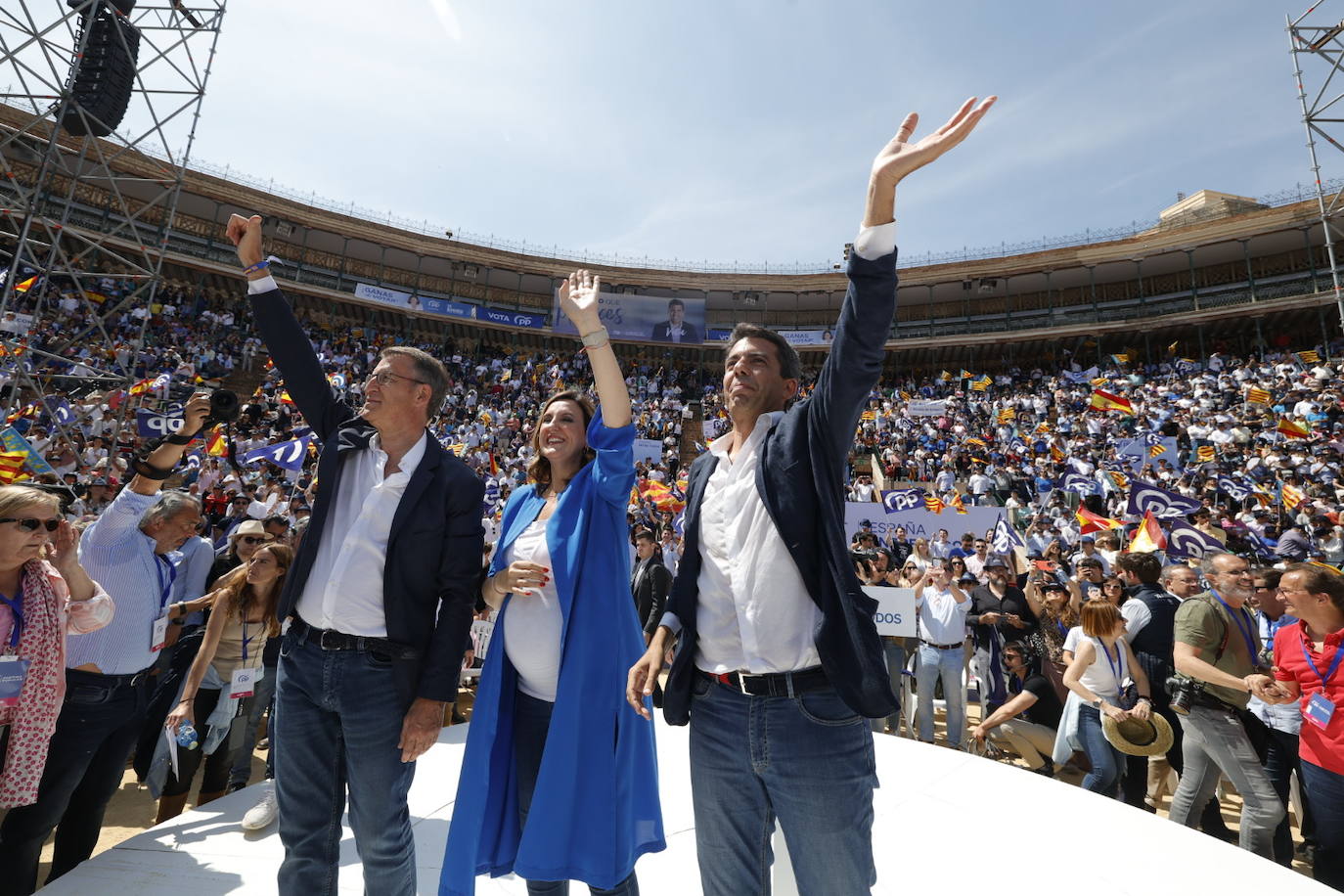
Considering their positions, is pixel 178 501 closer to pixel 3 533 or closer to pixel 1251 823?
pixel 3 533

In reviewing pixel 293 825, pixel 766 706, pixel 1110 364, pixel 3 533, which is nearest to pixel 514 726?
pixel 293 825

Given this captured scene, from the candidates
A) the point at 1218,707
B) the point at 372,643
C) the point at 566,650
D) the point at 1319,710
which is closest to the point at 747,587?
the point at 566,650

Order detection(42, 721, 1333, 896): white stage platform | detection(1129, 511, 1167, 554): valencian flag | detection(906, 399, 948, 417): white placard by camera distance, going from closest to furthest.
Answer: detection(42, 721, 1333, 896): white stage platform < detection(1129, 511, 1167, 554): valencian flag < detection(906, 399, 948, 417): white placard

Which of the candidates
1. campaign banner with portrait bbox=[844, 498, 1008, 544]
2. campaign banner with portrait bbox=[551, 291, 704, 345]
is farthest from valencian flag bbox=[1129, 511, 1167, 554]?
campaign banner with portrait bbox=[551, 291, 704, 345]

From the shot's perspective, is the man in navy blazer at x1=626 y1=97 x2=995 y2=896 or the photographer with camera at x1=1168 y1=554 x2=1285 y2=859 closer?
the man in navy blazer at x1=626 y1=97 x2=995 y2=896

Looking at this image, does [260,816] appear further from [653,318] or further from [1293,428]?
[653,318]

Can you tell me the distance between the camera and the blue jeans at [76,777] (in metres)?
2.53

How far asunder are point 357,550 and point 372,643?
0.29 m

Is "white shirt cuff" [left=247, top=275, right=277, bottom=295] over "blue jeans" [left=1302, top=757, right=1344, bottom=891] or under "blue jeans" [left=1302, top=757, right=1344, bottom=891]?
over

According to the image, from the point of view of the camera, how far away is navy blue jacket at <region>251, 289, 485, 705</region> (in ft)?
6.56

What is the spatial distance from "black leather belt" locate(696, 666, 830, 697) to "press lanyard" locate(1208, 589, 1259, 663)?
378cm

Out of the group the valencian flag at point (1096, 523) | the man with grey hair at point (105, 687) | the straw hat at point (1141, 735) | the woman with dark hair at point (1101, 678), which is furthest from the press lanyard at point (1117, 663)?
the valencian flag at point (1096, 523)

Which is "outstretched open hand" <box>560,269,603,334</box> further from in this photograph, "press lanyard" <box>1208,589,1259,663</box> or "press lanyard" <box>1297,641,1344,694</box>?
"press lanyard" <box>1208,589,1259,663</box>

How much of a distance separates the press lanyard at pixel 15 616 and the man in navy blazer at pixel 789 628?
7.54 feet
